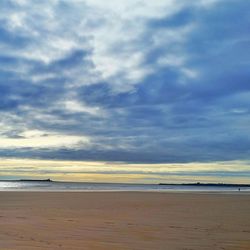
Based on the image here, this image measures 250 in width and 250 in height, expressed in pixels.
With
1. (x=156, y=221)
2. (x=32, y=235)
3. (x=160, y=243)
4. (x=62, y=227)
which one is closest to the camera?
(x=160, y=243)

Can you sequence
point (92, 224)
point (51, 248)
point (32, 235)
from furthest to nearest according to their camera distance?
point (92, 224)
point (32, 235)
point (51, 248)

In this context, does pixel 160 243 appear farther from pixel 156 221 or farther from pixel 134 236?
pixel 156 221

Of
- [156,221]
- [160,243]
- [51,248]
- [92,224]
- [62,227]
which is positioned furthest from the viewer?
[156,221]

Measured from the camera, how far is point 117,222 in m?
15.2

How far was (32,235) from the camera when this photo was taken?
11547mm

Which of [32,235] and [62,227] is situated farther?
[62,227]

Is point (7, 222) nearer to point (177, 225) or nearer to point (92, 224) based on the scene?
point (92, 224)

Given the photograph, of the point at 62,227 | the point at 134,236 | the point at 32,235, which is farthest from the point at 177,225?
the point at 32,235

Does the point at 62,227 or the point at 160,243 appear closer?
the point at 160,243

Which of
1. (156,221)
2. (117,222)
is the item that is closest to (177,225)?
(156,221)

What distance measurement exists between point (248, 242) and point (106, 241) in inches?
163

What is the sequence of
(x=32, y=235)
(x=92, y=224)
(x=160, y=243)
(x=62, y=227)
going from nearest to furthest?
(x=160, y=243)
(x=32, y=235)
(x=62, y=227)
(x=92, y=224)

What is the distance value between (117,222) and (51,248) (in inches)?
236

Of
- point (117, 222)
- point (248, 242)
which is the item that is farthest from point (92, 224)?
point (248, 242)
